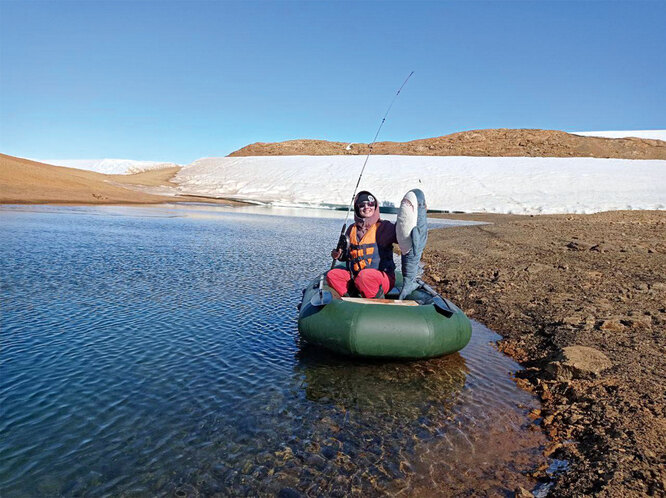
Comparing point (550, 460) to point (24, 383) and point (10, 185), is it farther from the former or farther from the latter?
point (10, 185)

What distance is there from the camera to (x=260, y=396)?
5242 millimetres

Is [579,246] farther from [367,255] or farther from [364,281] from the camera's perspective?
[364,281]

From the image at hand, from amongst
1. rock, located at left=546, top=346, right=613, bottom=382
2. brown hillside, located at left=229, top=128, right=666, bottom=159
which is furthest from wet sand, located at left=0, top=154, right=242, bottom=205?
rock, located at left=546, top=346, right=613, bottom=382

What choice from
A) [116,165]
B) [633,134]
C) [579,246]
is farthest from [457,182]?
[116,165]

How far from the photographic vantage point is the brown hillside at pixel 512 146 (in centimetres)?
5315

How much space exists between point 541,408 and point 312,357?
295 cm

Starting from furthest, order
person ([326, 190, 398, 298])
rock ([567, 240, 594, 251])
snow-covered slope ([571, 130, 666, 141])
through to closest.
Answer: snow-covered slope ([571, 130, 666, 141]) < rock ([567, 240, 594, 251]) < person ([326, 190, 398, 298])

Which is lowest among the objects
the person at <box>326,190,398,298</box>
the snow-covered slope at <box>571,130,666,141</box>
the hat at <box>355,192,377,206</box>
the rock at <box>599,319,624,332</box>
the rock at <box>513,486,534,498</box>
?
the rock at <box>513,486,534,498</box>

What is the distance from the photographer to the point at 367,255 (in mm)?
7309

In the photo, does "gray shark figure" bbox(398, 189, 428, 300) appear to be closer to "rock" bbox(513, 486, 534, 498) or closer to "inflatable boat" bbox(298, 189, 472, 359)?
"inflatable boat" bbox(298, 189, 472, 359)

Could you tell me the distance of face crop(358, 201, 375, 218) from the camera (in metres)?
7.09

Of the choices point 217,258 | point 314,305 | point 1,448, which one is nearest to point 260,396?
point 314,305

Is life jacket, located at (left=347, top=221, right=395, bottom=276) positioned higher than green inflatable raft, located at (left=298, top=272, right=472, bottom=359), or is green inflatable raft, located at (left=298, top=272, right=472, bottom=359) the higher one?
life jacket, located at (left=347, top=221, right=395, bottom=276)

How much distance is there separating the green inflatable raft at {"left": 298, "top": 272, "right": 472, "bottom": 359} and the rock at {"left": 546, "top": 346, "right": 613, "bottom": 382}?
1172mm
